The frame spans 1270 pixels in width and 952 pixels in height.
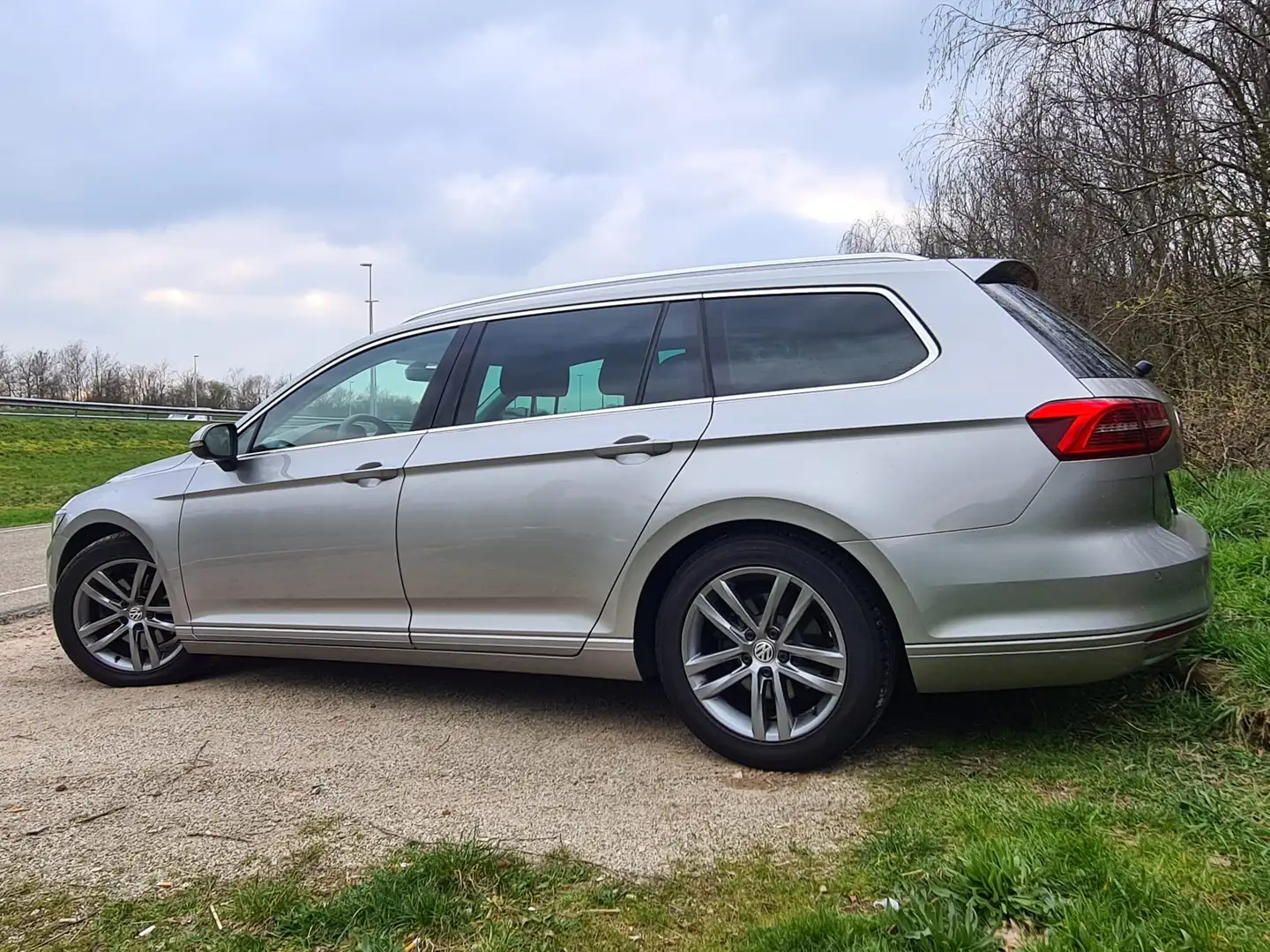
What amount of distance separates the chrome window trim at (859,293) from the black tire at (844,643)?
0.50 m

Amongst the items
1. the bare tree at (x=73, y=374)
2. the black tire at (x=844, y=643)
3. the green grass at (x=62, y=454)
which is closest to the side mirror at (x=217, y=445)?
the black tire at (x=844, y=643)

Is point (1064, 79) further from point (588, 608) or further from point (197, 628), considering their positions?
point (197, 628)

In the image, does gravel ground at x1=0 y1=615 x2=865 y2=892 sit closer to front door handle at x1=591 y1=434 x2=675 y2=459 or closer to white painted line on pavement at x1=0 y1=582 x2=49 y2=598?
front door handle at x1=591 y1=434 x2=675 y2=459

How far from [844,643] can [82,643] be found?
146 inches

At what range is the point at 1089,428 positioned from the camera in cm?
274

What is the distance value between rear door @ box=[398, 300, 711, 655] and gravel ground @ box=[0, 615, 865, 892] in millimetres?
430

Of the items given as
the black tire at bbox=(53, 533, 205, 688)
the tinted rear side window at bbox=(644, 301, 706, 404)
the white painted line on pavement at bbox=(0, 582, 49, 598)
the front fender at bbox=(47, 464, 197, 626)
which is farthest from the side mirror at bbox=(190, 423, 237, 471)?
the white painted line on pavement at bbox=(0, 582, 49, 598)

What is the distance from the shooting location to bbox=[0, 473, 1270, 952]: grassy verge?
2033mm

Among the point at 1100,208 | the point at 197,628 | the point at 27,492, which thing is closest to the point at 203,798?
the point at 197,628

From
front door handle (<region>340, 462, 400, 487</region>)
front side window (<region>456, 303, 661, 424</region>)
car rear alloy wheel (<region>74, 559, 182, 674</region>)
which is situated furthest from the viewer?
A: car rear alloy wheel (<region>74, 559, 182, 674</region>)

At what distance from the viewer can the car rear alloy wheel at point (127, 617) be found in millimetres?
4438

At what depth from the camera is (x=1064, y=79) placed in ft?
27.2

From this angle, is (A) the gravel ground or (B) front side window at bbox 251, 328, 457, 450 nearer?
(A) the gravel ground

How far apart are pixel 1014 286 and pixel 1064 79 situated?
631 centimetres
